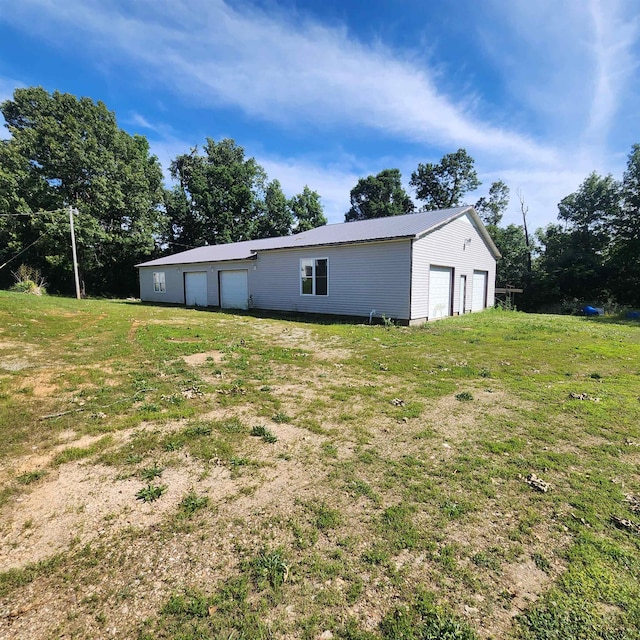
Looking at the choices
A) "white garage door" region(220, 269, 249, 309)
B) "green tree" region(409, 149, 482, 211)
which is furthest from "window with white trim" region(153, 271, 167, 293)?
"green tree" region(409, 149, 482, 211)

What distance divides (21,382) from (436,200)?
1587 inches

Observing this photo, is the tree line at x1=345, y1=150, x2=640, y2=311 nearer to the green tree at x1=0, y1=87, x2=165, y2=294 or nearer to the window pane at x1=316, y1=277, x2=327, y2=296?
the window pane at x1=316, y1=277, x2=327, y2=296

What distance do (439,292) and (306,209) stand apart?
87.0 feet

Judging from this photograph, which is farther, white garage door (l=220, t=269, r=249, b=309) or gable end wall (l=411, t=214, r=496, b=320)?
white garage door (l=220, t=269, r=249, b=309)

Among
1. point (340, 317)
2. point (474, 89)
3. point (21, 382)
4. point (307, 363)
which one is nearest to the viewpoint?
point (21, 382)

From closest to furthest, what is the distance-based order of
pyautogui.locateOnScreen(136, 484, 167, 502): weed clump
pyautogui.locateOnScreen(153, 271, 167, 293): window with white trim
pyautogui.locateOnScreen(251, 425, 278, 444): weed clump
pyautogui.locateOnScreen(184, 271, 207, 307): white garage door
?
pyautogui.locateOnScreen(136, 484, 167, 502): weed clump → pyautogui.locateOnScreen(251, 425, 278, 444): weed clump → pyautogui.locateOnScreen(184, 271, 207, 307): white garage door → pyautogui.locateOnScreen(153, 271, 167, 293): window with white trim

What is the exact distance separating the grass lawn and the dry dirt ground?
12 millimetres

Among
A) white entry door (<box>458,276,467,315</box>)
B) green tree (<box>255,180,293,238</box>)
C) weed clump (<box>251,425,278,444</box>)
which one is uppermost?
green tree (<box>255,180,293,238</box>)

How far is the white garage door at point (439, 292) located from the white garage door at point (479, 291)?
3.48m

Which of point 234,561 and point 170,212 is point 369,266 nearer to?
point 234,561

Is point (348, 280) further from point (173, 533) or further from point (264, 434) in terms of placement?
point (173, 533)

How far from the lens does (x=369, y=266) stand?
13.4m

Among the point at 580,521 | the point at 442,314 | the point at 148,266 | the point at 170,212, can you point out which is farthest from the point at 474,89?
the point at 170,212

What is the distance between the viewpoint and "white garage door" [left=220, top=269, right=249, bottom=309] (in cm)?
1842
